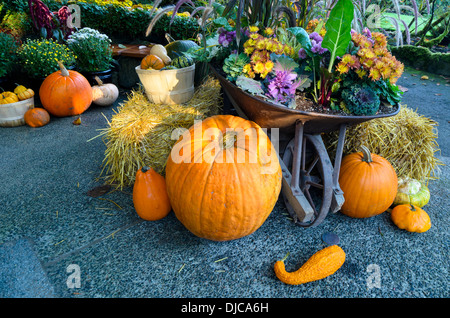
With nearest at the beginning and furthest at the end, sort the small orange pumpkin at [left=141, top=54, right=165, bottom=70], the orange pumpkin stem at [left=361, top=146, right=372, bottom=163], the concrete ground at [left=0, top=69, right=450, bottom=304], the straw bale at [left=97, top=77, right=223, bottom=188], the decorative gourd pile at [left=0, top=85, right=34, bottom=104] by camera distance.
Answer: the concrete ground at [left=0, top=69, right=450, bottom=304] → the orange pumpkin stem at [left=361, top=146, right=372, bottom=163] → the straw bale at [left=97, top=77, right=223, bottom=188] → the small orange pumpkin at [left=141, top=54, right=165, bottom=70] → the decorative gourd pile at [left=0, top=85, right=34, bottom=104]

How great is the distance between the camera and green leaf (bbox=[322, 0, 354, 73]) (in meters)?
1.48

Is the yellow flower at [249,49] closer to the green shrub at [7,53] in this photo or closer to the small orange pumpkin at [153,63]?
the small orange pumpkin at [153,63]

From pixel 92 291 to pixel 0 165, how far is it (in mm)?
1843

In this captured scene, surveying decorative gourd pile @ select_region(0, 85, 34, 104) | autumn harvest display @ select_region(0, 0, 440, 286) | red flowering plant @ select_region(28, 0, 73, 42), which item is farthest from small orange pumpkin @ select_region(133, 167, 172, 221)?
red flowering plant @ select_region(28, 0, 73, 42)

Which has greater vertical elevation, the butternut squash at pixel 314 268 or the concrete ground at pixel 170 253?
the butternut squash at pixel 314 268

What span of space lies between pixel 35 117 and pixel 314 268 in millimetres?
3381

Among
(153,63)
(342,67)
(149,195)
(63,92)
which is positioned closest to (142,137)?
(149,195)

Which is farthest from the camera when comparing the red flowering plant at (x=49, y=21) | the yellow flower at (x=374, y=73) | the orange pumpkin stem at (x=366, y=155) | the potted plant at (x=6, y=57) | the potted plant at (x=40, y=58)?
the red flowering plant at (x=49, y=21)

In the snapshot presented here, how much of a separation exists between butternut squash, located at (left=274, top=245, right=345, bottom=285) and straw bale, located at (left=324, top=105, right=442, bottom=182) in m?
1.03

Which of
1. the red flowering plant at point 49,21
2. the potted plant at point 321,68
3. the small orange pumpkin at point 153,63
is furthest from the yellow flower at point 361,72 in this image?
the red flowering plant at point 49,21

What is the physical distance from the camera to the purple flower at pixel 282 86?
1679 mm

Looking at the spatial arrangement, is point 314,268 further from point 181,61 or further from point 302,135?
point 181,61

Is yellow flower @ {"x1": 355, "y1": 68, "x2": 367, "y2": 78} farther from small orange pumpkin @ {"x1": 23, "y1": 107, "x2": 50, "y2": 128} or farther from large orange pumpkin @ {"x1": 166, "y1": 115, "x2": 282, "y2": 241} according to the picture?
small orange pumpkin @ {"x1": 23, "y1": 107, "x2": 50, "y2": 128}

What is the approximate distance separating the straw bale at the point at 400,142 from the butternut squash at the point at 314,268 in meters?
1.03
